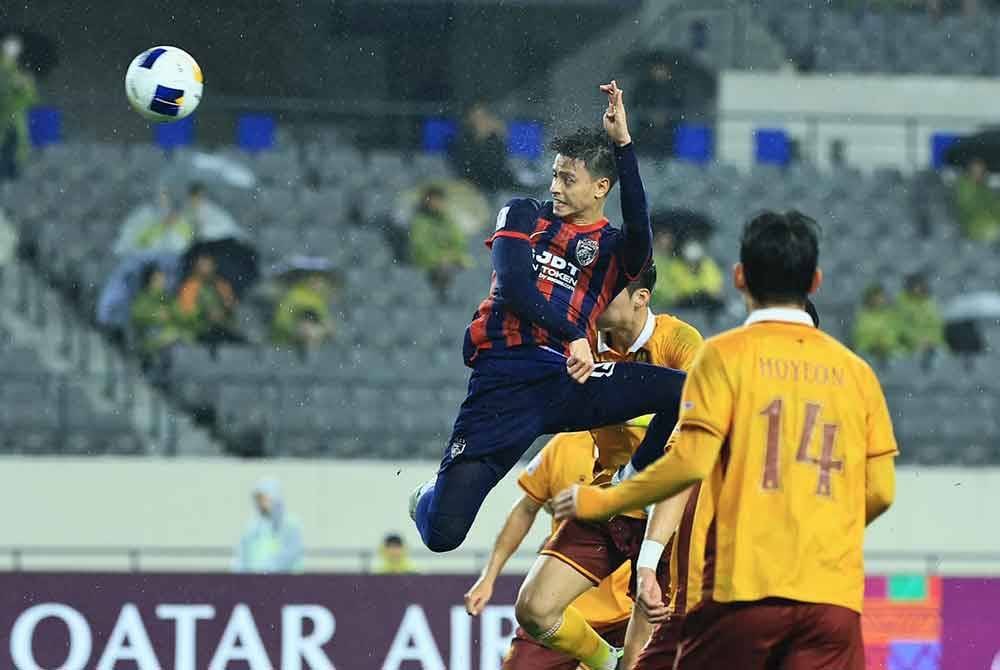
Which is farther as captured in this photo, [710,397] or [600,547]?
[600,547]

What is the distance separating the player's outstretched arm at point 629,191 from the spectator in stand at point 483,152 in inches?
316

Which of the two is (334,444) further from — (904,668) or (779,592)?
(779,592)

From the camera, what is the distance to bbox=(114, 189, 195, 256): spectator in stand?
14.1 metres

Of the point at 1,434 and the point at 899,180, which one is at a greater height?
the point at 899,180

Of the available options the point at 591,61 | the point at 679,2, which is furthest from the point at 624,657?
the point at 679,2

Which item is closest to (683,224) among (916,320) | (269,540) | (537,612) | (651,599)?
(916,320)

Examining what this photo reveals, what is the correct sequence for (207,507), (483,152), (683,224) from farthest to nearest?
1. (683,224)
2. (483,152)
3. (207,507)

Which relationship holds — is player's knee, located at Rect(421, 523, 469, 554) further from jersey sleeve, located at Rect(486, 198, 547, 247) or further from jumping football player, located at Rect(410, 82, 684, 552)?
jersey sleeve, located at Rect(486, 198, 547, 247)

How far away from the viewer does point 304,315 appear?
46.6 feet

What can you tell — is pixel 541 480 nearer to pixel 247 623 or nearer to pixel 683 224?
pixel 247 623

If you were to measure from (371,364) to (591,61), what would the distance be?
3.89 m

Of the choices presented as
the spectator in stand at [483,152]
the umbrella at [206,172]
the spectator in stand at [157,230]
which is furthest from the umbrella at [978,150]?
the spectator in stand at [157,230]

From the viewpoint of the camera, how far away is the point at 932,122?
17.3m

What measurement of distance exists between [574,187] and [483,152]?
8360 mm
